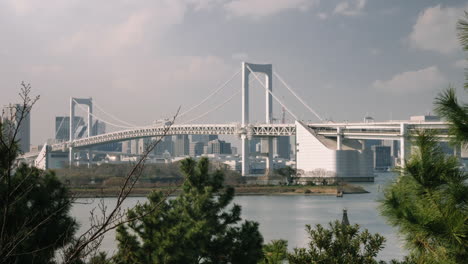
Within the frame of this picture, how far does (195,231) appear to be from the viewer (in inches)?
222

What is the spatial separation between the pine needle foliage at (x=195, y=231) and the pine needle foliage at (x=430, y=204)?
3174 millimetres

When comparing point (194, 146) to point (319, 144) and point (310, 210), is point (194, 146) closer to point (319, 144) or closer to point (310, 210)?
point (319, 144)

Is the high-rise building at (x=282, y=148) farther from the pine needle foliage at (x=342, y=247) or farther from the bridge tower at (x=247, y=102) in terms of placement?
the pine needle foliage at (x=342, y=247)

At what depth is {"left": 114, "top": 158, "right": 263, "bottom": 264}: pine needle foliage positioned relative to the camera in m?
5.47

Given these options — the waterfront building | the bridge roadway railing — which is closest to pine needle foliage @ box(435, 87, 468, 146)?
the bridge roadway railing

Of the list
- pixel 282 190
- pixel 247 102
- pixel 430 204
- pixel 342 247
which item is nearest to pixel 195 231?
pixel 342 247

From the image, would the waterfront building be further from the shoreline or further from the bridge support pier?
the bridge support pier

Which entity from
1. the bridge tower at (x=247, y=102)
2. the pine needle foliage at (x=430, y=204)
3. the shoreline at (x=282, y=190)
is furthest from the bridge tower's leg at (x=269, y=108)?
the pine needle foliage at (x=430, y=204)

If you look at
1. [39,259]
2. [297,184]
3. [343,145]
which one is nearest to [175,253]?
[39,259]

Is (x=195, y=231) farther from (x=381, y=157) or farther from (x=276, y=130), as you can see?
(x=381, y=157)

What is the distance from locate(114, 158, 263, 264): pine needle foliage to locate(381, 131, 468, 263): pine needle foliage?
317 centimetres

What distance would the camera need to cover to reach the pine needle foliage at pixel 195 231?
18.0 ft

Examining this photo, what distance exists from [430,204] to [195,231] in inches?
145

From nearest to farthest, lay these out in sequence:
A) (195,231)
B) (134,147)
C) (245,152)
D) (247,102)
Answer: (195,231) → (247,102) → (245,152) → (134,147)
